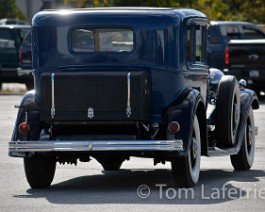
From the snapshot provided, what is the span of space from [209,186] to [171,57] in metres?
1.33

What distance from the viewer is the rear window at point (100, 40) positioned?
464 inches

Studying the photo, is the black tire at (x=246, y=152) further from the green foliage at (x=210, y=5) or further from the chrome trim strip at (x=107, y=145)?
the green foliage at (x=210, y=5)

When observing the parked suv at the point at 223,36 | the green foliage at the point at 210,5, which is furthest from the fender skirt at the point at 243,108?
the green foliage at the point at 210,5

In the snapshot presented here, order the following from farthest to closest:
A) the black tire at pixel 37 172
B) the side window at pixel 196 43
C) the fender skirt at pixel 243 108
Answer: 1. the fender skirt at pixel 243 108
2. the side window at pixel 196 43
3. the black tire at pixel 37 172

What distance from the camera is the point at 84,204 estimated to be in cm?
1002

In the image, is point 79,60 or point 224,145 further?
point 224,145

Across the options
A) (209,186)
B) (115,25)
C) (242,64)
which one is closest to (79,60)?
(115,25)

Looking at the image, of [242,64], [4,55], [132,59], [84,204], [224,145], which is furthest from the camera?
[4,55]

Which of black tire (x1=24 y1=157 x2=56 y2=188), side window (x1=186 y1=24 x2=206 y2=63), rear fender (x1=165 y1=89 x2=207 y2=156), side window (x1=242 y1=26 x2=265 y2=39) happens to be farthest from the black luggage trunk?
side window (x1=242 y1=26 x2=265 y2=39)

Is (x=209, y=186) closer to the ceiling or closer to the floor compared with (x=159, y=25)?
closer to the floor

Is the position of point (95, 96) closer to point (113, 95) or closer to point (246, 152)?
point (113, 95)

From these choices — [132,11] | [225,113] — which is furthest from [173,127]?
[225,113]

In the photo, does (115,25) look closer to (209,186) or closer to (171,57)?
(171,57)

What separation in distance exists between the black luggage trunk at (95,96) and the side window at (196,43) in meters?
1.07
